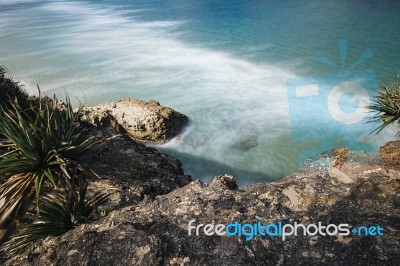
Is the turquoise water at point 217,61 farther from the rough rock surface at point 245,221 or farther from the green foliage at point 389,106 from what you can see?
the rough rock surface at point 245,221

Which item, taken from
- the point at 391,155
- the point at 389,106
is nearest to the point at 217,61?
the point at 389,106

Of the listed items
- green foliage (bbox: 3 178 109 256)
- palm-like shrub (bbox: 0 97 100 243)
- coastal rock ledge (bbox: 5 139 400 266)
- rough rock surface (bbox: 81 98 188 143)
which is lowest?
rough rock surface (bbox: 81 98 188 143)

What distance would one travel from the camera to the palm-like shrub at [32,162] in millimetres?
4164

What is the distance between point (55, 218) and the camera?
4.17 m

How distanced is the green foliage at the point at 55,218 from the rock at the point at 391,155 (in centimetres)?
505

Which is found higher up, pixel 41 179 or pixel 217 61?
pixel 41 179

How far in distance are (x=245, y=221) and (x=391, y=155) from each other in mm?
3576

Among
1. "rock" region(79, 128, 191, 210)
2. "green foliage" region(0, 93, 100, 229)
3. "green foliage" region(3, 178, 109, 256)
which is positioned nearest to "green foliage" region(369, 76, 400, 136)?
"rock" region(79, 128, 191, 210)

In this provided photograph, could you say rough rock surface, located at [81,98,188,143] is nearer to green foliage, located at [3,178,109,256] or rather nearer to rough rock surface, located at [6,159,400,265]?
green foliage, located at [3,178,109,256]

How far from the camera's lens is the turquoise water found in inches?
478

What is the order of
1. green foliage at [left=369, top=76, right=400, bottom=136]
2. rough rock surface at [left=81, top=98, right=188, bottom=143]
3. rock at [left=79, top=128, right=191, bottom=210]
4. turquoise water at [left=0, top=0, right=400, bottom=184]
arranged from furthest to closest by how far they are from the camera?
turquoise water at [left=0, top=0, right=400, bottom=184]
rough rock surface at [left=81, top=98, right=188, bottom=143]
green foliage at [left=369, top=76, right=400, bottom=136]
rock at [left=79, top=128, right=191, bottom=210]

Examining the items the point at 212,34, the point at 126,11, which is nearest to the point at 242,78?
the point at 212,34

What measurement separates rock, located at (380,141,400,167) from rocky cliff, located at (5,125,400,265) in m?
0.61

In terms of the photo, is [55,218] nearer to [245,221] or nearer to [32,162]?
[32,162]
